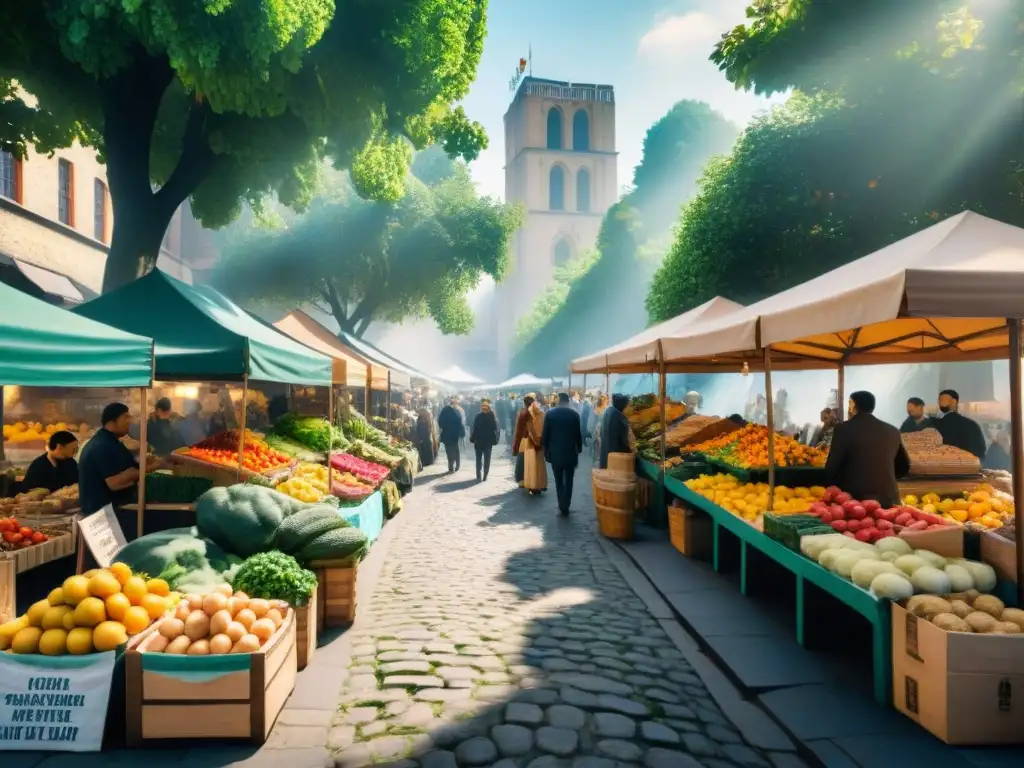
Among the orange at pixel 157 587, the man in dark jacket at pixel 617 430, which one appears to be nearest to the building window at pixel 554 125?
the man in dark jacket at pixel 617 430

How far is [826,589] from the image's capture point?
5.10 metres

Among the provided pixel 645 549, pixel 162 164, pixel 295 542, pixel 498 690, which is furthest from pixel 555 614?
pixel 162 164

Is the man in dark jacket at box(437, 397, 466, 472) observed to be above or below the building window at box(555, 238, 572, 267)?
below

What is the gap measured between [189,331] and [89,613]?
3304 mm

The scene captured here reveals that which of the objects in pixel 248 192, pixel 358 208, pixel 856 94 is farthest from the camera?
pixel 358 208

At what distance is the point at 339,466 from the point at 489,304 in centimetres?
8313

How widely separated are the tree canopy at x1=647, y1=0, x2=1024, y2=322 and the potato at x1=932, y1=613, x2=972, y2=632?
366 inches

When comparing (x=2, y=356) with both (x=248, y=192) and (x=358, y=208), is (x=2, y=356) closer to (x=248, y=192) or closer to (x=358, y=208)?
(x=248, y=192)

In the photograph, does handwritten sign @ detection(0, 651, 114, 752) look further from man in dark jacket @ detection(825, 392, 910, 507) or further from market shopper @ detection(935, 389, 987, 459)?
market shopper @ detection(935, 389, 987, 459)

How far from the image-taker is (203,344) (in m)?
6.54

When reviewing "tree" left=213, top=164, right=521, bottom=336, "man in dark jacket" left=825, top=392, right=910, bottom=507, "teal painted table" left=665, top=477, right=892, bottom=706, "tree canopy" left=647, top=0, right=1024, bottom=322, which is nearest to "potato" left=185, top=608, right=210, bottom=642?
"teal painted table" left=665, top=477, right=892, bottom=706

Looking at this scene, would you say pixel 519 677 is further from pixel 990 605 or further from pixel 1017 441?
pixel 1017 441

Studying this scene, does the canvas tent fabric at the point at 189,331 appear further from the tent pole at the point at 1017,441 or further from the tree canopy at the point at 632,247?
the tree canopy at the point at 632,247

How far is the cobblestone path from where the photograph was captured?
393 centimetres
